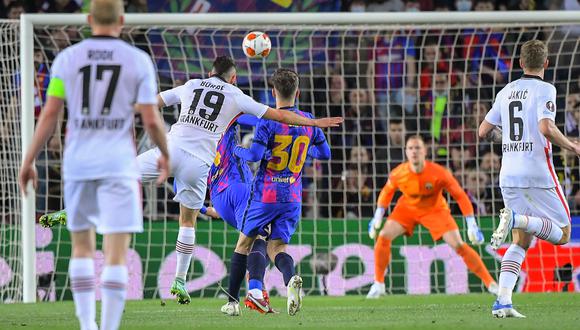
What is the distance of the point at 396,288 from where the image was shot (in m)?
13.2

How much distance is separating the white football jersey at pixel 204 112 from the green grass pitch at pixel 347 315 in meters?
1.40

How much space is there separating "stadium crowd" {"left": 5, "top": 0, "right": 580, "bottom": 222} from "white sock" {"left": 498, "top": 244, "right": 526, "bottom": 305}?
5.81 m

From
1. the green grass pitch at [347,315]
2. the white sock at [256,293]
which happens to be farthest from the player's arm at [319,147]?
the green grass pitch at [347,315]

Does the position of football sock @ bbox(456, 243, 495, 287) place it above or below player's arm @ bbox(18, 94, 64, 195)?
below

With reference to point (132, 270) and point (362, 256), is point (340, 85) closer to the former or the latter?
point (362, 256)

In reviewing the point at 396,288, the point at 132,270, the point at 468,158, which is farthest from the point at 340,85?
the point at 132,270

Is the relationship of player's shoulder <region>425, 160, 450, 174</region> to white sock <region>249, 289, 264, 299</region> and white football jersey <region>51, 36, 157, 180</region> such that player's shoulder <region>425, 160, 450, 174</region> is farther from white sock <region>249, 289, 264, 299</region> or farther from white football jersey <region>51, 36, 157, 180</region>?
white football jersey <region>51, 36, 157, 180</region>

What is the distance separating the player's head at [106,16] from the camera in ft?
18.3

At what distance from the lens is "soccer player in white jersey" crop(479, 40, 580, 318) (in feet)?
25.7

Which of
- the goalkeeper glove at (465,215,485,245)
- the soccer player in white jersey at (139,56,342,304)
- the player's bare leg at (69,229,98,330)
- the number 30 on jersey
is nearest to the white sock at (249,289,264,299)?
the soccer player in white jersey at (139,56,342,304)

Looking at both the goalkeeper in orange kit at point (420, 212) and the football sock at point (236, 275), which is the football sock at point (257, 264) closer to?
the football sock at point (236, 275)

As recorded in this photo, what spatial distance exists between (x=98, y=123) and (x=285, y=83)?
309cm

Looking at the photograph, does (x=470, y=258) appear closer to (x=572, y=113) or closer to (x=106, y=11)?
(x=572, y=113)

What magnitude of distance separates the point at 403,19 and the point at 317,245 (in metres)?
2.88
